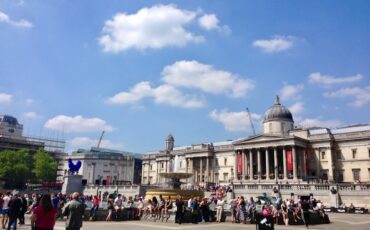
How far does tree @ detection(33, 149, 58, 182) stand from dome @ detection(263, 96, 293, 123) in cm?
5882

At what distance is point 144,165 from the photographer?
11375 cm

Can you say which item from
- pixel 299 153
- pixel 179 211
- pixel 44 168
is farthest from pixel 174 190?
pixel 44 168

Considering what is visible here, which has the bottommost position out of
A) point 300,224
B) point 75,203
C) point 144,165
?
point 300,224

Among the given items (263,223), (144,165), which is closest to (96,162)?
(144,165)

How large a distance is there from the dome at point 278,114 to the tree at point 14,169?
2466 inches

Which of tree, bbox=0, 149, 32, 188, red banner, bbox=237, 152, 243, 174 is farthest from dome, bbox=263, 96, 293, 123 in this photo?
tree, bbox=0, 149, 32, 188

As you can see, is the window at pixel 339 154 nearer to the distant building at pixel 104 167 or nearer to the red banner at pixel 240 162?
the red banner at pixel 240 162

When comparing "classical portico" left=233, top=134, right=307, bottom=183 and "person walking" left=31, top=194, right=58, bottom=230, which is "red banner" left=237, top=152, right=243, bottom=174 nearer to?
"classical portico" left=233, top=134, right=307, bottom=183

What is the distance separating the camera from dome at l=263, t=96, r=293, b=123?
A: 269 ft

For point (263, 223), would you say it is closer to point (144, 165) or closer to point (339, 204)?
point (339, 204)

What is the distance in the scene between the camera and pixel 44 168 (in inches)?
3701

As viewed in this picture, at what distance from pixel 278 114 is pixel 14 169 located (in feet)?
219

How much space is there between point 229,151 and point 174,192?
54212mm

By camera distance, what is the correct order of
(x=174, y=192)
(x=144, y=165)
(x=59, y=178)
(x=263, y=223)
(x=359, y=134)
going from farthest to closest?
1. (x=59, y=178)
2. (x=144, y=165)
3. (x=359, y=134)
4. (x=174, y=192)
5. (x=263, y=223)
